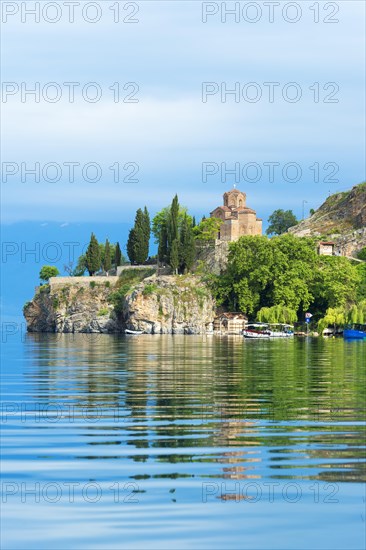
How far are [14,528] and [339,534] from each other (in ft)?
9.30

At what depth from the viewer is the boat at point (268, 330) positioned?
7344 cm

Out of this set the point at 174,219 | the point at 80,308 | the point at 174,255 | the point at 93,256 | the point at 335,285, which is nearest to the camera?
the point at 335,285

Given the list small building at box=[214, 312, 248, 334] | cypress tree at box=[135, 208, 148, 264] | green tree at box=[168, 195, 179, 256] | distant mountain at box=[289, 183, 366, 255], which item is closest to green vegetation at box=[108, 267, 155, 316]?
cypress tree at box=[135, 208, 148, 264]

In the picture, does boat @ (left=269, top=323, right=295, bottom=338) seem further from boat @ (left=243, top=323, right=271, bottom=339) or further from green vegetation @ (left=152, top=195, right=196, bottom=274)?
green vegetation @ (left=152, top=195, right=196, bottom=274)

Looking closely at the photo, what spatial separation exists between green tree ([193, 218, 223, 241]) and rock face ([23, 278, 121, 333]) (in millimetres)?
9104

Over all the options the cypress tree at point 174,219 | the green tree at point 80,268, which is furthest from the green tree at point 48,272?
the cypress tree at point 174,219

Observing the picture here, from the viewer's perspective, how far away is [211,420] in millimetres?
15141

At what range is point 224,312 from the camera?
86938 millimetres

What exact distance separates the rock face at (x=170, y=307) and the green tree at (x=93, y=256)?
6.28m

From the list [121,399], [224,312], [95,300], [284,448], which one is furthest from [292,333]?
[284,448]

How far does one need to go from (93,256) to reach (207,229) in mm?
10412

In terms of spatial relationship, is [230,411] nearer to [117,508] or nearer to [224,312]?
[117,508]

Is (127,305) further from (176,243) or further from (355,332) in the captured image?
(355,332)

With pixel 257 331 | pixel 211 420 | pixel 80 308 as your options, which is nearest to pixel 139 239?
pixel 80 308
